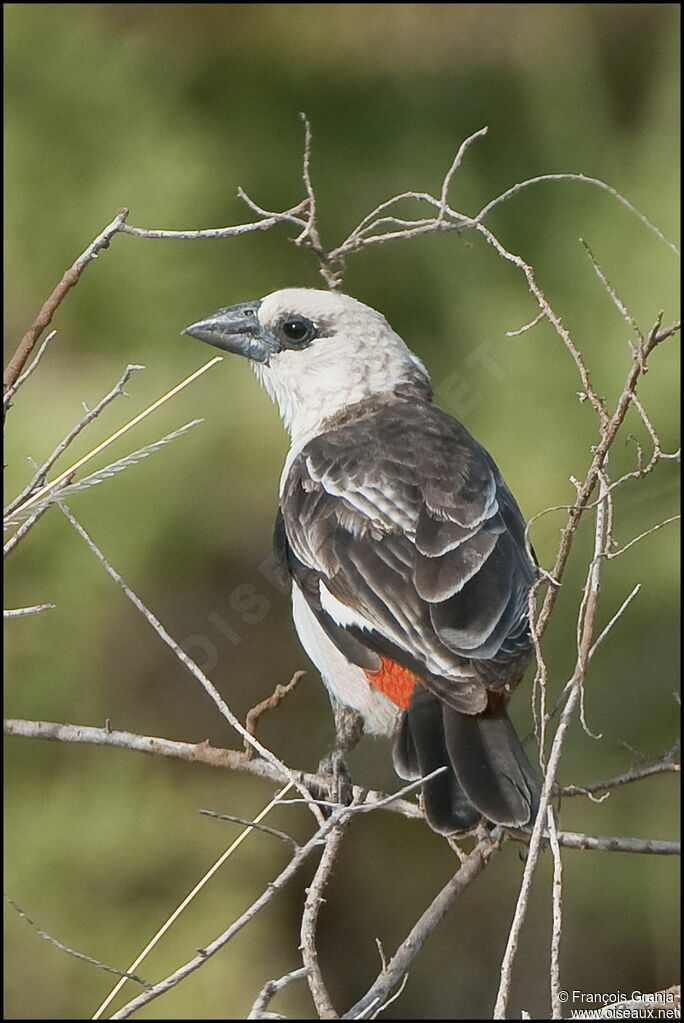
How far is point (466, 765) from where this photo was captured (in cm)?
275

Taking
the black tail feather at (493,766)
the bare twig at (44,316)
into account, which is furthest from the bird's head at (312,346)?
the bare twig at (44,316)

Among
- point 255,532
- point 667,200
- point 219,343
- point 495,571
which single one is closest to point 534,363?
point 667,200

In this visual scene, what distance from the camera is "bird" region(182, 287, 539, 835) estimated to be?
110 inches

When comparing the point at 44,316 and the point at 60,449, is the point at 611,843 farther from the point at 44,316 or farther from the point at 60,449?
the point at 44,316

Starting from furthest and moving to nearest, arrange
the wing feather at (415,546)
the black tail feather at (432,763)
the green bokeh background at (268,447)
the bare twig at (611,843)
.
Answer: the green bokeh background at (268,447)
the wing feather at (415,546)
the black tail feather at (432,763)
the bare twig at (611,843)

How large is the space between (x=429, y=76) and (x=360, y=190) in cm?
82

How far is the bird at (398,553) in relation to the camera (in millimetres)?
2807

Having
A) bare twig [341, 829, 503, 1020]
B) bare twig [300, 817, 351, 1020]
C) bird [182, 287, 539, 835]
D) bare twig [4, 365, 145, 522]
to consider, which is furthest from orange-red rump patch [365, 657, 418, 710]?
bare twig [4, 365, 145, 522]

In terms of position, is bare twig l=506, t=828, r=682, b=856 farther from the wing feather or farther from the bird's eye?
the bird's eye

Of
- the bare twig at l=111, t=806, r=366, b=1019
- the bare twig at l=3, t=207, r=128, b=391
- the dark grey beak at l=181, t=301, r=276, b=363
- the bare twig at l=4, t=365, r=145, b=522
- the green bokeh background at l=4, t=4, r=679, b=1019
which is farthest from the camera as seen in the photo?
the green bokeh background at l=4, t=4, r=679, b=1019

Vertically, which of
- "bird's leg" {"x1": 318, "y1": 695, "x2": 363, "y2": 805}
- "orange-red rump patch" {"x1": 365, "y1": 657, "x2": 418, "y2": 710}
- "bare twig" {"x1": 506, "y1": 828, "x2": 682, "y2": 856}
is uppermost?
"orange-red rump patch" {"x1": 365, "y1": 657, "x2": 418, "y2": 710}

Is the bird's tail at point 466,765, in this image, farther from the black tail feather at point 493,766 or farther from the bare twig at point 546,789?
the bare twig at point 546,789

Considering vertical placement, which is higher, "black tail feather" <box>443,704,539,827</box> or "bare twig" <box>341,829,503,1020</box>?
"black tail feather" <box>443,704,539,827</box>

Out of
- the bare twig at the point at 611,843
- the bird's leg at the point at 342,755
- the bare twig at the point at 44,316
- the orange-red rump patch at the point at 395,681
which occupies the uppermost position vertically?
the bare twig at the point at 44,316
